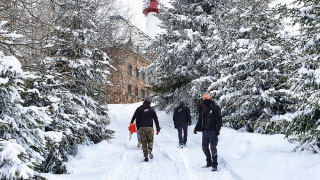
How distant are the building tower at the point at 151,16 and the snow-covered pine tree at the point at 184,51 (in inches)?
1280

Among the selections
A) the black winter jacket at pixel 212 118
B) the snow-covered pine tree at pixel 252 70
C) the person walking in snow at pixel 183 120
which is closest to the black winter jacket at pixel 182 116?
the person walking in snow at pixel 183 120

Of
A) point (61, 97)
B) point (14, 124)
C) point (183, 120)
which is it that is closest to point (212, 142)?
point (183, 120)

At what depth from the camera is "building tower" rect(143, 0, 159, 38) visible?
167 ft

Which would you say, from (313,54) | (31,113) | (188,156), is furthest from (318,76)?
(31,113)

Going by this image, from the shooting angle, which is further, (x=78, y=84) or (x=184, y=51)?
(x=184, y=51)

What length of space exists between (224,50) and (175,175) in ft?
26.5

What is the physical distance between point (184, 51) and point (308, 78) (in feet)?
32.5

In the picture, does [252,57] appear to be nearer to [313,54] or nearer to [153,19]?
[313,54]

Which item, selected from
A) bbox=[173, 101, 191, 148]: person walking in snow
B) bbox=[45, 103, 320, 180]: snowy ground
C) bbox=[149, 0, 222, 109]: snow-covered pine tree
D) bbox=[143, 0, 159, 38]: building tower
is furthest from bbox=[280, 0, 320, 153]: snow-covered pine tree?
bbox=[143, 0, 159, 38]: building tower

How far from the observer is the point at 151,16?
170 ft

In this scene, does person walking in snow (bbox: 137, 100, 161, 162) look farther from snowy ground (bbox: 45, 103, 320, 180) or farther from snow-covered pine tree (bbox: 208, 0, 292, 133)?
snow-covered pine tree (bbox: 208, 0, 292, 133)

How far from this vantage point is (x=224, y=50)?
1266cm

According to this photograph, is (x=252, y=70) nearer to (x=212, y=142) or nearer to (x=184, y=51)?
(x=184, y=51)

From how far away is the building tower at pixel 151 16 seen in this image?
2000 inches
